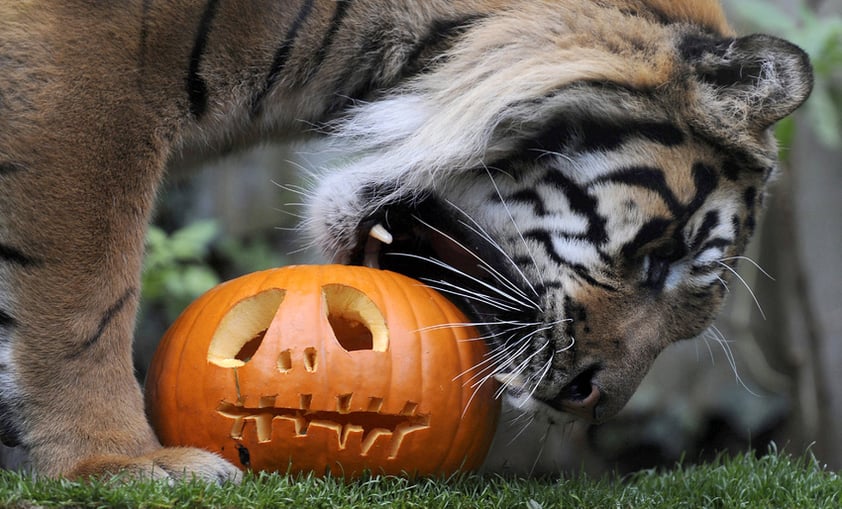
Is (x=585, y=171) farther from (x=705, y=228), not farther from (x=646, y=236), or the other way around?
(x=705, y=228)

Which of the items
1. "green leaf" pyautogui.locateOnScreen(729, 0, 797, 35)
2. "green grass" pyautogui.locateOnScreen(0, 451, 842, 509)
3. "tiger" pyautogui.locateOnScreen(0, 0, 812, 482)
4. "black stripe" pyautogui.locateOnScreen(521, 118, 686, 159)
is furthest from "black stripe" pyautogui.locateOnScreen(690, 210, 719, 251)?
"green leaf" pyautogui.locateOnScreen(729, 0, 797, 35)

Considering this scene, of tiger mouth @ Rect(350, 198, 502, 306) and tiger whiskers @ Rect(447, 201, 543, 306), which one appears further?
tiger mouth @ Rect(350, 198, 502, 306)

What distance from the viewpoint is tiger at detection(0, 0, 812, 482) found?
266 centimetres

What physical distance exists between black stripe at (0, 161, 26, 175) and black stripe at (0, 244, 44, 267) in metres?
0.20

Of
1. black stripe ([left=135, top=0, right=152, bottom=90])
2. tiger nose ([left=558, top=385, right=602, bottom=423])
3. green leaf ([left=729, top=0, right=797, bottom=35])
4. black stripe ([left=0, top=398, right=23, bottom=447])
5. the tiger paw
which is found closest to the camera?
the tiger paw

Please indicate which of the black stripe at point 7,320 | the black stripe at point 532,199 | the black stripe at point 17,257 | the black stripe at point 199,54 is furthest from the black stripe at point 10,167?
the black stripe at point 532,199

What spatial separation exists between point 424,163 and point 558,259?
507 millimetres

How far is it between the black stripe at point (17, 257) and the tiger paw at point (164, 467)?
0.55 meters

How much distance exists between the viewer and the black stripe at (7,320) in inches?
105

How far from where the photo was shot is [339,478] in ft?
8.98

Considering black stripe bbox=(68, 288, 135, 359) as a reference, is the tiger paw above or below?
below

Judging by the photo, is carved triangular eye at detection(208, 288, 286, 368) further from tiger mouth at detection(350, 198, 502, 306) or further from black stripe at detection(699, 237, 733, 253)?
black stripe at detection(699, 237, 733, 253)

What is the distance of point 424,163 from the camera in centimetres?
302

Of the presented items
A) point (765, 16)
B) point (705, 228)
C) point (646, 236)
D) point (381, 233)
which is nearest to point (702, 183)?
point (705, 228)
